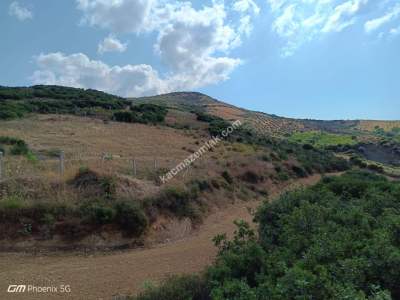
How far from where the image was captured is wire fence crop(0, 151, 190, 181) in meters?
14.5

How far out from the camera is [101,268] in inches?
389

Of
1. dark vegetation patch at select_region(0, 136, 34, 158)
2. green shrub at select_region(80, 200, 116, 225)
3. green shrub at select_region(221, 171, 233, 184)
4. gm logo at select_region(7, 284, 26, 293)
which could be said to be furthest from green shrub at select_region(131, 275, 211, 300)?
green shrub at select_region(221, 171, 233, 184)

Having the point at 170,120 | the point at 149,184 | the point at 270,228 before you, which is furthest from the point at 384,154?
the point at 270,228

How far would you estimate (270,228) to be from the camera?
854 centimetres

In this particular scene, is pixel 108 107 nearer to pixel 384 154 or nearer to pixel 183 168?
pixel 183 168

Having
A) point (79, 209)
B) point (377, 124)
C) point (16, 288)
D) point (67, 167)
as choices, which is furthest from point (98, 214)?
point (377, 124)

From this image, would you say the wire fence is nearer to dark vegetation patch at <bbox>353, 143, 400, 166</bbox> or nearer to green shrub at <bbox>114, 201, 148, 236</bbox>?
green shrub at <bbox>114, 201, 148, 236</bbox>

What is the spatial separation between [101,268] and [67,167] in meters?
7.60

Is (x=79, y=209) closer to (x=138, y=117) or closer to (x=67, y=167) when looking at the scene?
(x=67, y=167)

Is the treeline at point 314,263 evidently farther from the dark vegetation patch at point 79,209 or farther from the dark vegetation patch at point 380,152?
the dark vegetation patch at point 380,152

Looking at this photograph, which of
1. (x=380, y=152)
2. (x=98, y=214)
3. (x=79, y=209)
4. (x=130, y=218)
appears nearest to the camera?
(x=98, y=214)

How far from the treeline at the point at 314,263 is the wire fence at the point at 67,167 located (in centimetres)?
920

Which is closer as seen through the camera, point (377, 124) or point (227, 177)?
point (227, 177)

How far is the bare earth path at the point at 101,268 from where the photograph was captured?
8.36 m
